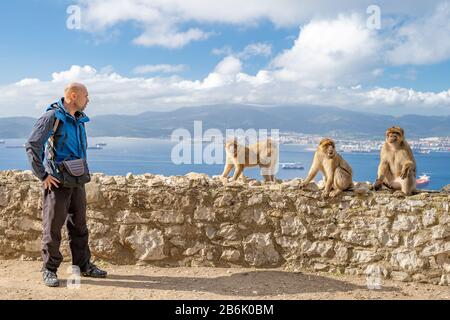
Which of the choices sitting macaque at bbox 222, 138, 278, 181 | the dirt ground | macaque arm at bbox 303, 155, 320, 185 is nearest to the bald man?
the dirt ground

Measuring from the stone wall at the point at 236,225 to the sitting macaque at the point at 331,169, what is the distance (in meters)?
0.13

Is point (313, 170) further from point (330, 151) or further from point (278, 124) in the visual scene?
point (278, 124)

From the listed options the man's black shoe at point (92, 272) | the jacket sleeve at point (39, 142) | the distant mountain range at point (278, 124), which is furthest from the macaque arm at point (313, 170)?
the distant mountain range at point (278, 124)

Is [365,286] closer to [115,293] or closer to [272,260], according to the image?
[272,260]

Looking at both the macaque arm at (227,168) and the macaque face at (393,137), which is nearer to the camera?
the macaque face at (393,137)

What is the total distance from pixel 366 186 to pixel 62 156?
12.3 feet

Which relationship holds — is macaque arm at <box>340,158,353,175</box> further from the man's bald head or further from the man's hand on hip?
the man's hand on hip

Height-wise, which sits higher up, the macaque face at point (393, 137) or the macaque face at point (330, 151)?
the macaque face at point (393, 137)

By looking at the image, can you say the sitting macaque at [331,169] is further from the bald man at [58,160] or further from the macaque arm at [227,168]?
the macaque arm at [227,168]

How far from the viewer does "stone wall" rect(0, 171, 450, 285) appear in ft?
18.4

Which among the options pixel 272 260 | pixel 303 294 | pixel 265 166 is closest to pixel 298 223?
pixel 272 260

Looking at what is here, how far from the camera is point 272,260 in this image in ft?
18.8

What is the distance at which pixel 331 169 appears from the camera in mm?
5770

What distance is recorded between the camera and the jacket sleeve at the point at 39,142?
4418 mm
